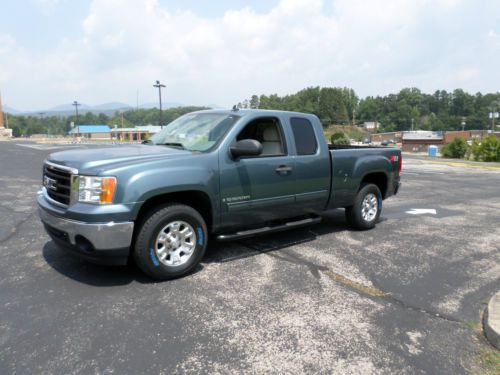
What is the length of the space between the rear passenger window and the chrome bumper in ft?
8.55

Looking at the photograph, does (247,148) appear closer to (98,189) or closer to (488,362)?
(98,189)

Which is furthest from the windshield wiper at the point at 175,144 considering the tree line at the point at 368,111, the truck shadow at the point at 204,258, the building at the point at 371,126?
the building at the point at 371,126

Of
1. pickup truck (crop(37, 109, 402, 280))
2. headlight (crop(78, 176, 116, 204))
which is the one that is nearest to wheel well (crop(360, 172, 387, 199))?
pickup truck (crop(37, 109, 402, 280))

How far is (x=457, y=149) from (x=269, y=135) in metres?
33.2

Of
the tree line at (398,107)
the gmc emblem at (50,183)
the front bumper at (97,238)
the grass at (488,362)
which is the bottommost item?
the grass at (488,362)

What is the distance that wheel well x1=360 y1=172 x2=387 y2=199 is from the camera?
6.90 m

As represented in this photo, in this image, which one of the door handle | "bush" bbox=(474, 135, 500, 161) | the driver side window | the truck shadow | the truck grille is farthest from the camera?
"bush" bbox=(474, 135, 500, 161)

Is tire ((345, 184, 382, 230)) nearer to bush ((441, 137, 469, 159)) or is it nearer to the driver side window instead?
the driver side window

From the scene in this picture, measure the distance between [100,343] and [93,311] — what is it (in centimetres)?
58

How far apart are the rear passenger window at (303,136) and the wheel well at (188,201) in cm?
160

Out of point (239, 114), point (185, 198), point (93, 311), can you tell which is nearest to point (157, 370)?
point (93, 311)

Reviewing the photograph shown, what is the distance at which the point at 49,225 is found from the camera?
4258 mm

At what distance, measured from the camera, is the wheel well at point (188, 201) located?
4227mm

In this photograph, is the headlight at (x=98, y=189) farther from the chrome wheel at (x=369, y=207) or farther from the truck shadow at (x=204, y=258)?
the chrome wheel at (x=369, y=207)
